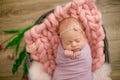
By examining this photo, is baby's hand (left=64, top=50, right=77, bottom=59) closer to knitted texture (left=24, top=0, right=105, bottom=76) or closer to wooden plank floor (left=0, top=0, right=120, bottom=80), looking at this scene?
knitted texture (left=24, top=0, right=105, bottom=76)

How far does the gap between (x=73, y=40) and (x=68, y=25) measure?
2.6 inches

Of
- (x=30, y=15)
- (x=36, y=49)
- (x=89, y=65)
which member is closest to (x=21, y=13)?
(x=30, y=15)

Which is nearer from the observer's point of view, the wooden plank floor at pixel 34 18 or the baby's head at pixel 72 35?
the baby's head at pixel 72 35

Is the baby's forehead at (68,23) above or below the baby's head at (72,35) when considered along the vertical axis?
above

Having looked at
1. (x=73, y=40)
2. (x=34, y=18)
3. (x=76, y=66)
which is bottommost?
(x=76, y=66)

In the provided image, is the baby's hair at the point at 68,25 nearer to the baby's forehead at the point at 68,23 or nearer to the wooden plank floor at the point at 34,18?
the baby's forehead at the point at 68,23

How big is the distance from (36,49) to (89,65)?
0.25 m

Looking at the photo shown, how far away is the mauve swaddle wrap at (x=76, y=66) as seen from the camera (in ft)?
3.18

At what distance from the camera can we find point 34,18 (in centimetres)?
160

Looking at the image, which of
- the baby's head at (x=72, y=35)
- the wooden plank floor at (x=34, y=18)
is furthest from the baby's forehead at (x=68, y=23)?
the wooden plank floor at (x=34, y=18)

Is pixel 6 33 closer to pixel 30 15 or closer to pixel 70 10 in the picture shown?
pixel 30 15

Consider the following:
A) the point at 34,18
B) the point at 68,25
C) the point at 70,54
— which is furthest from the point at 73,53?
the point at 34,18

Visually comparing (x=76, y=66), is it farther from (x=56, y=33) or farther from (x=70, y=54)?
(x=56, y=33)

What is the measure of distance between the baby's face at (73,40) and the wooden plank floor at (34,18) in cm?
53
